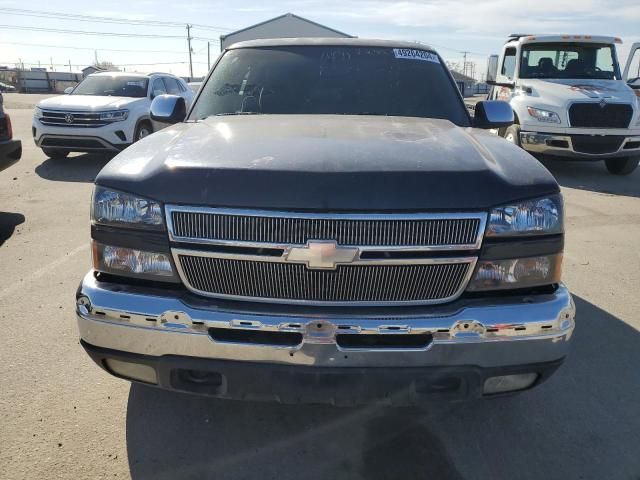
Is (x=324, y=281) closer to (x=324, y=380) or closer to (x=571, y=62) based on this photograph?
(x=324, y=380)

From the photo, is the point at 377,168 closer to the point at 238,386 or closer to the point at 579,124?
the point at 238,386

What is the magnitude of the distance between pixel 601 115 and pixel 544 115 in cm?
90

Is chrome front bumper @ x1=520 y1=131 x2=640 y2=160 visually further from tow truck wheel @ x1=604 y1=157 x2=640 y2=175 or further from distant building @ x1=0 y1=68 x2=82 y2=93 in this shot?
distant building @ x1=0 y1=68 x2=82 y2=93

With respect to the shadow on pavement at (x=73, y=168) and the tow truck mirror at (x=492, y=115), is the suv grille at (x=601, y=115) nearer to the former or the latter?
the tow truck mirror at (x=492, y=115)

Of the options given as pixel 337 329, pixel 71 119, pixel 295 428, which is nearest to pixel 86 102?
pixel 71 119

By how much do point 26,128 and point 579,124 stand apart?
1460cm

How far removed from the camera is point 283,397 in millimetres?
2111

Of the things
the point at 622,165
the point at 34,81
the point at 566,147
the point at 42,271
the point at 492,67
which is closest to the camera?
the point at 42,271

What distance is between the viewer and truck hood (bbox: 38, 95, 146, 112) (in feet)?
30.9

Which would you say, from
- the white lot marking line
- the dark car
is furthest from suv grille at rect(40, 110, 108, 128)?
the white lot marking line

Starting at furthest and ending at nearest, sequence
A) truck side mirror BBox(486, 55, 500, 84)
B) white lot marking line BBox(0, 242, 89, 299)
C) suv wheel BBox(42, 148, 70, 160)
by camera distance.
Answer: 1. truck side mirror BBox(486, 55, 500, 84)
2. suv wheel BBox(42, 148, 70, 160)
3. white lot marking line BBox(0, 242, 89, 299)

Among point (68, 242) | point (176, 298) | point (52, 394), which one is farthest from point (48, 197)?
point (176, 298)

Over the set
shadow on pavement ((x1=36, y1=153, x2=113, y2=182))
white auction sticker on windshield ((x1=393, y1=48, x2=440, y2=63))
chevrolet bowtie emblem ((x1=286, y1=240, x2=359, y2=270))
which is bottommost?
shadow on pavement ((x1=36, y1=153, x2=113, y2=182))

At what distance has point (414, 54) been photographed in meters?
3.96
